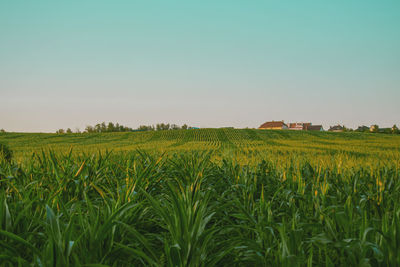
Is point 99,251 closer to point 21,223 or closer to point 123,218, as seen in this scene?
point 123,218

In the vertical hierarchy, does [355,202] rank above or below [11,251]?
below

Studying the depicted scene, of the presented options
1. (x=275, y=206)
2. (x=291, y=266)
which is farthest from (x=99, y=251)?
(x=275, y=206)

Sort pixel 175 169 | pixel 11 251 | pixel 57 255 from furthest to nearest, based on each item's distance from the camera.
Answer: pixel 175 169, pixel 11 251, pixel 57 255

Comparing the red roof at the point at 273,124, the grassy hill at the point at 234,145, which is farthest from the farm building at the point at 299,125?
the grassy hill at the point at 234,145

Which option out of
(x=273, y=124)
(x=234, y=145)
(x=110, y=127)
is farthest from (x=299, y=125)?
(x=234, y=145)

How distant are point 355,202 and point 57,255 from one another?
9.96ft

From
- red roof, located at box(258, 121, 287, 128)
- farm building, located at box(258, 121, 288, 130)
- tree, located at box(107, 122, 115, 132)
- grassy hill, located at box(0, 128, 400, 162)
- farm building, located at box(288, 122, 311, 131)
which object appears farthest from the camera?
farm building, located at box(288, 122, 311, 131)

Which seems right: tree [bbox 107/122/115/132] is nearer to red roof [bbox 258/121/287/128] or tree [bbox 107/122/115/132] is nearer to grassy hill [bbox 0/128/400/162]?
grassy hill [bbox 0/128/400/162]

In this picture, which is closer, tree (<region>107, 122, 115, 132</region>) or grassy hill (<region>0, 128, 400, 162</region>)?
grassy hill (<region>0, 128, 400, 162</region>)

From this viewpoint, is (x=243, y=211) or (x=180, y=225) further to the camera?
(x=243, y=211)

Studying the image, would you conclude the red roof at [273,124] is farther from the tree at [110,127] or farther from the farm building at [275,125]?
the tree at [110,127]

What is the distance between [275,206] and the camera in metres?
3.31

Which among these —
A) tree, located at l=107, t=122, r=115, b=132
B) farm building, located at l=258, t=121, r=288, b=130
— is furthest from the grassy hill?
farm building, located at l=258, t=121, r=288, b=130

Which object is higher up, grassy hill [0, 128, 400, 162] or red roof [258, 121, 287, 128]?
red roof [258, 121, 287, 128]
